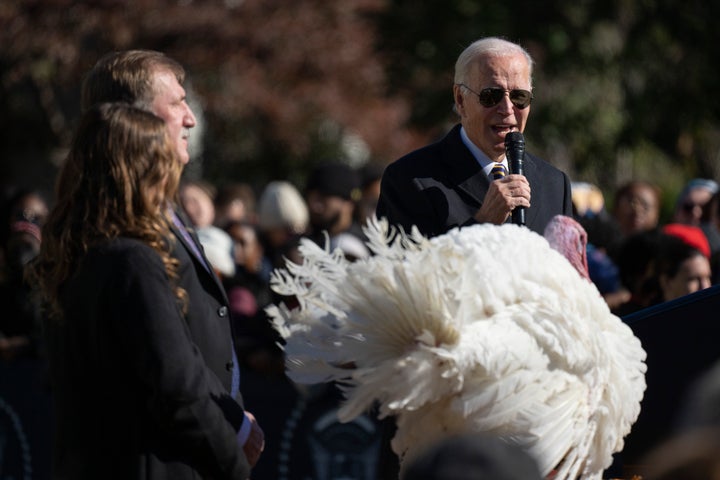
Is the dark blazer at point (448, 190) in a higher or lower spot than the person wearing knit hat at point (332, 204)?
higher

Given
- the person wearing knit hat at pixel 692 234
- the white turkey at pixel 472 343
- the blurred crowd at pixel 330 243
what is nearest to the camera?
the white turkey at pixel 472 343

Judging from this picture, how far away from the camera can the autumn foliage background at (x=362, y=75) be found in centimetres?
1406

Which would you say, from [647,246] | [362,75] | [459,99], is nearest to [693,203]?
[647,246]

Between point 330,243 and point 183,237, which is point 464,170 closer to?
point 183,237

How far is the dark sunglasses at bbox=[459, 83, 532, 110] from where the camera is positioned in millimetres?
4082

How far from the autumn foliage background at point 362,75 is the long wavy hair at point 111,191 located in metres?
10.7

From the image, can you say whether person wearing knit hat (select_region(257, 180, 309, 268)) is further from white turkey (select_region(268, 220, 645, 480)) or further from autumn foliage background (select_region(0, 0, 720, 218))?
white turkey (select_region(268, 220, 645, 480))

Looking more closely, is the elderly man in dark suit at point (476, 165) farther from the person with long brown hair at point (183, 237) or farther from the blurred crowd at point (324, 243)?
the blurred crowd at point (324, 243)

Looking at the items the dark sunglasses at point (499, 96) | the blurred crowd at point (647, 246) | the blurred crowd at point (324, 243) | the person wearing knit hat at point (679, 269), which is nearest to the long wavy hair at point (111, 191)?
the dark sunglasses at point (499, 96)

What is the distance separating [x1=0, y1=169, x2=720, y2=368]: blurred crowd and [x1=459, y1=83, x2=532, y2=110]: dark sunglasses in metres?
2.41

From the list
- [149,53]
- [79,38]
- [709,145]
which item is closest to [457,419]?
[149,53]

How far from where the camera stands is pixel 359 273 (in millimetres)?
3131

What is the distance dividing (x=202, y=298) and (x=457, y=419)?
84 centimetres

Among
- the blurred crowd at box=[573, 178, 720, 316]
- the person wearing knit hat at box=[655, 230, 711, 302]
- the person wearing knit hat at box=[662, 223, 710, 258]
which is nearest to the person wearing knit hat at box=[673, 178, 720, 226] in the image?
the blurred crowd at box=[573, 178, 720, 316]
